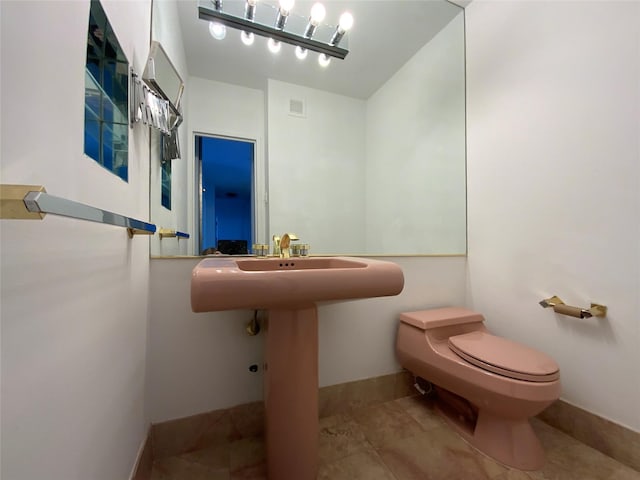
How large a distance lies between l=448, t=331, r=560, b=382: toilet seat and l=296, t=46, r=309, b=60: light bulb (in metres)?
1.74

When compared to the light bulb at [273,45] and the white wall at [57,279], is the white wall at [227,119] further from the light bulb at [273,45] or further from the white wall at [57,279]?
the white wall at [57,279]

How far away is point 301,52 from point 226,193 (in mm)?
965

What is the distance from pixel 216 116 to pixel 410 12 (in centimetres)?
135

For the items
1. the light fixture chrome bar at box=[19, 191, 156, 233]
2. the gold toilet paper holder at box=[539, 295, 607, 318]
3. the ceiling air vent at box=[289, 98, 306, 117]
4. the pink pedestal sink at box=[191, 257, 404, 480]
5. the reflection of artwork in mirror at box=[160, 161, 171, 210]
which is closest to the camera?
the light fixture chrome bar at box=[19, 191, 156, 233]

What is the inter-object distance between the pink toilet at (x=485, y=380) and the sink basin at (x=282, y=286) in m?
0.53

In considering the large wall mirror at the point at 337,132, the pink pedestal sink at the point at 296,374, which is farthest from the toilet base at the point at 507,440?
the large wall mirror at the point at 337,132

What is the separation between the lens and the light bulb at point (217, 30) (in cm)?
129

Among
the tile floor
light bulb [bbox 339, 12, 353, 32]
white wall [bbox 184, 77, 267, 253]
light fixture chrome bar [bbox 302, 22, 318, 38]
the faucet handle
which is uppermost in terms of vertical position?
light bulb [bbox 339, 12, 353, 32]

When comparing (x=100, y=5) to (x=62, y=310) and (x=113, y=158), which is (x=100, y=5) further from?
(x=62, y=310)

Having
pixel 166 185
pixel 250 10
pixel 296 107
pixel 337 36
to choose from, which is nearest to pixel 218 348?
pixel 166 185

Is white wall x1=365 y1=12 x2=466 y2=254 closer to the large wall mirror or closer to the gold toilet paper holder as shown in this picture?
the large wall mirror

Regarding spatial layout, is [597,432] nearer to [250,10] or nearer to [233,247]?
[233,247]

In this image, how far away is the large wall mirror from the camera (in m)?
1.31

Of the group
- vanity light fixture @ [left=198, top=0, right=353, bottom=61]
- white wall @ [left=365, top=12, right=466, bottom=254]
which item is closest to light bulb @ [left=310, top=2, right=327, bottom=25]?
vanity light fixture @ [left=198, top=0, right=353, bottom=61]
